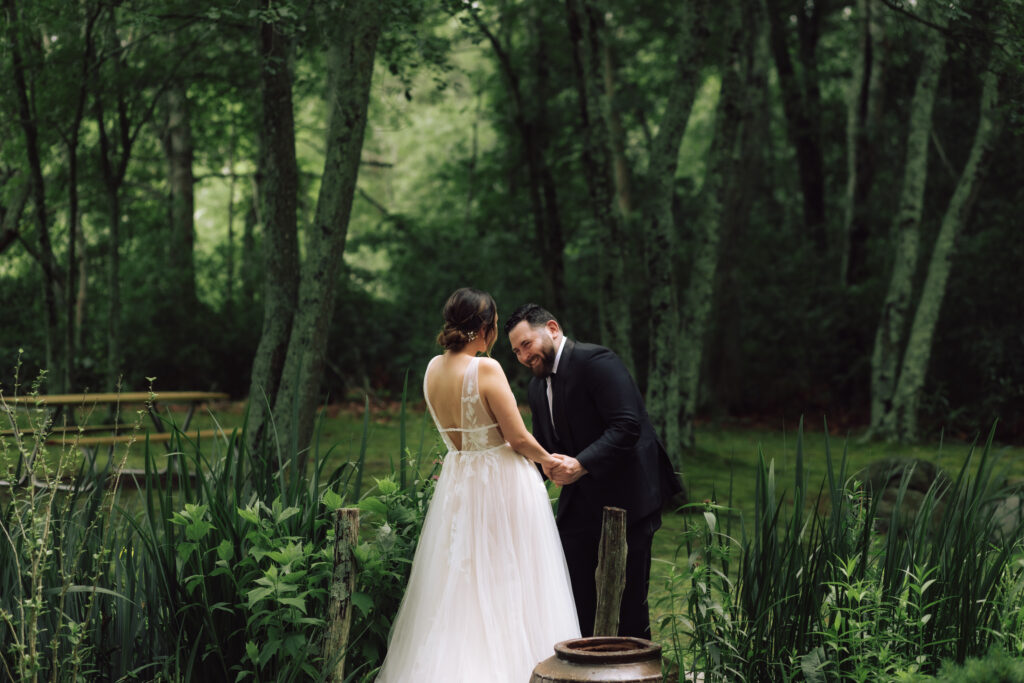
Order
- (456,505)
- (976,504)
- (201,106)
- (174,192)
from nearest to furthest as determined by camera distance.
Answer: (976,504) → (456,505) → (201,106) → (174,192)

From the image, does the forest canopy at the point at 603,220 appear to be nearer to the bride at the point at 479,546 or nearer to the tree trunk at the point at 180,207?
the tree trunk at the point at 180,207

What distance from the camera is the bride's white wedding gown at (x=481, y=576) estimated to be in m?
4.64

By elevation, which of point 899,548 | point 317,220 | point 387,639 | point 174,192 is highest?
point 174,192

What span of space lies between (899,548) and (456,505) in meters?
1.95

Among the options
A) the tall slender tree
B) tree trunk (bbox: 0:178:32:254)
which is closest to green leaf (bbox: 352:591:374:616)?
the tall slender tree

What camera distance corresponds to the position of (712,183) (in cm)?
1190

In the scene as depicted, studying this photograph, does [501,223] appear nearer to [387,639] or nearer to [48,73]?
[48,73]

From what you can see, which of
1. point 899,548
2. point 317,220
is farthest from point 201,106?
point 899,548

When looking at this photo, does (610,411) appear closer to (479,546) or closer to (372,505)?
(479,546)

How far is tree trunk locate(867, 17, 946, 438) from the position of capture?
615 inches

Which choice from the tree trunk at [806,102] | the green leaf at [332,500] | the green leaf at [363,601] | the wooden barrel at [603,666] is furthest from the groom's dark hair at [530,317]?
the tree trunk at [806,102]

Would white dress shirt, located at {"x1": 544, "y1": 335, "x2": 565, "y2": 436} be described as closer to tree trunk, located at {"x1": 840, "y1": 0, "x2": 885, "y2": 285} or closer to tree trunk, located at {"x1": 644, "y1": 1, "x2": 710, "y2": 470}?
tree trunk, located at {"x1": 644, "y1": 1, "x2": 710, "y2": 470}

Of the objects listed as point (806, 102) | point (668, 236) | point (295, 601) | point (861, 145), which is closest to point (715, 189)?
point (668, 236)

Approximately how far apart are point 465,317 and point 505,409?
1.48 feet
